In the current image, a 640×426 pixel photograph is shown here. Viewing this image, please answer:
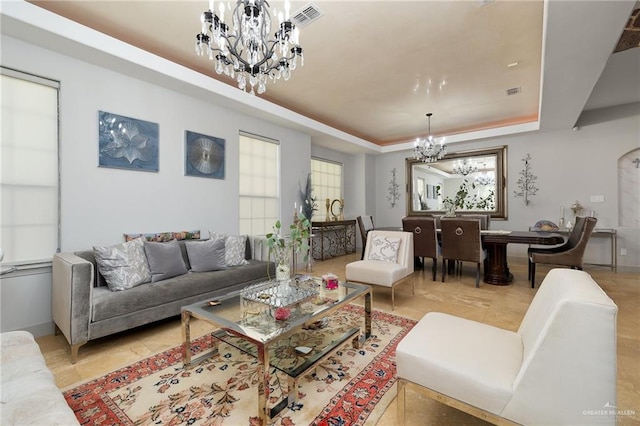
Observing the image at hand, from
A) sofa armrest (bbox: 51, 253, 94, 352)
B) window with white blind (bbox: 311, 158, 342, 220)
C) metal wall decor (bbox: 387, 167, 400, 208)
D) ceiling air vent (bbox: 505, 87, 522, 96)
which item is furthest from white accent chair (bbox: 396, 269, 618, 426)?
Answer: metal wall decor (bbox: 387, 167, 400, 208)

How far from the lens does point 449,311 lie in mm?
3016

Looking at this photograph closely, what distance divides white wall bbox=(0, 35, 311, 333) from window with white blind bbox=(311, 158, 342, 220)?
8.08 ft

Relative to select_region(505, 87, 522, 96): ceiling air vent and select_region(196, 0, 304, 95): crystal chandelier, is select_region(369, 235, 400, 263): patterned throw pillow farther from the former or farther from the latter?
select_region(505, 87, 522, 96): ceiling air vent

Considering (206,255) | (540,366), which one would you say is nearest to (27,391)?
(540,366)

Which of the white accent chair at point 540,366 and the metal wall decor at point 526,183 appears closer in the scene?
the white accent chair at point 540,366

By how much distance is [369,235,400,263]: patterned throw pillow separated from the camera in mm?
3469

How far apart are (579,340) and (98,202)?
3839 mm

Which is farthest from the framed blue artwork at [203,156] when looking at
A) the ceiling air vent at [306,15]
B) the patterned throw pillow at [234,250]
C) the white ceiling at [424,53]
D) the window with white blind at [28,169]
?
the ceiling air vent at [306,15]

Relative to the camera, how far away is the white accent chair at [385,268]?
307 cm

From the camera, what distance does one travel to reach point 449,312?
9.81 ft

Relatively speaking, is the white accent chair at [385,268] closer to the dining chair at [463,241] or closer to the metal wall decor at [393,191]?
the dining chair at [463,241]

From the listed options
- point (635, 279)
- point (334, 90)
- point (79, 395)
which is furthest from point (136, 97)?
point (635, 279)

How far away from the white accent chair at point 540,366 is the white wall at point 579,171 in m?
5.11

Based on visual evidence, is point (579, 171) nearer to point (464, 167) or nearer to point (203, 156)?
point (464, 167)
